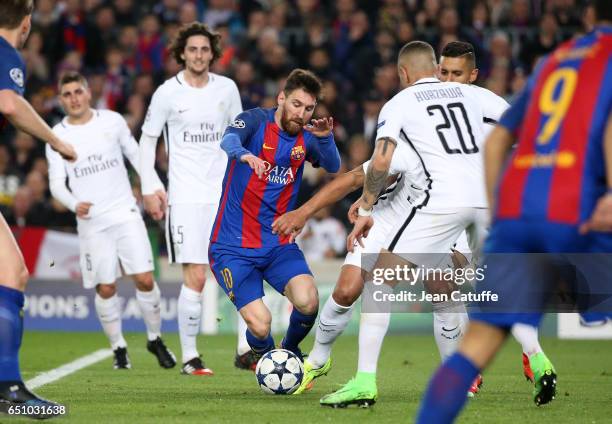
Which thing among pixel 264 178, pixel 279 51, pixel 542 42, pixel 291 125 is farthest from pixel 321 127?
pixel 542 42

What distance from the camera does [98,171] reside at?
10617mm

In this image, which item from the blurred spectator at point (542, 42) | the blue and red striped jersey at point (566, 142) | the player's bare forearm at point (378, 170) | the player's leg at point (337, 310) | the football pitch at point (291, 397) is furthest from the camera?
the blurred spectator at point (542, 42)

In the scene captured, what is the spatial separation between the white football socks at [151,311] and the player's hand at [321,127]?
10.1ft

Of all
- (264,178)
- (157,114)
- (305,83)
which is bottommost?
(264,178)

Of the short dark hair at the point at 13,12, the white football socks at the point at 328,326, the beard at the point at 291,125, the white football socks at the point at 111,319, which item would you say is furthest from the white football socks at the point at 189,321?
the short dark hair at the point at 13,12

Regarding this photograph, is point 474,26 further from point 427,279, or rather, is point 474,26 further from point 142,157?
point 427,279

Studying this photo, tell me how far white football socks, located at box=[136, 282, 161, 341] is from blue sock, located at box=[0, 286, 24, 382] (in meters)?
4.31

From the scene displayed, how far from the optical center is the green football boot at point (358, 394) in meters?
7.09

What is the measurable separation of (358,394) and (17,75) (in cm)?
282

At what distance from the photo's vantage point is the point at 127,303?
14766 millimetres

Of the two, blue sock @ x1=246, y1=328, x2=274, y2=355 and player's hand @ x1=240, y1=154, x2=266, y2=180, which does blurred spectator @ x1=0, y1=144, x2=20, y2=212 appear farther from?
player's hand @ x1=240, y1=154, x2=266, y2=180

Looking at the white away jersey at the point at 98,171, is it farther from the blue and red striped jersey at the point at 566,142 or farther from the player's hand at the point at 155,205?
the blue and red striped jersey at the point at 566,142

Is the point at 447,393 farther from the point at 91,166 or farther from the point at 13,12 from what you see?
the point at 91,166

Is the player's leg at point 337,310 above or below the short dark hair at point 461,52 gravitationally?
below
